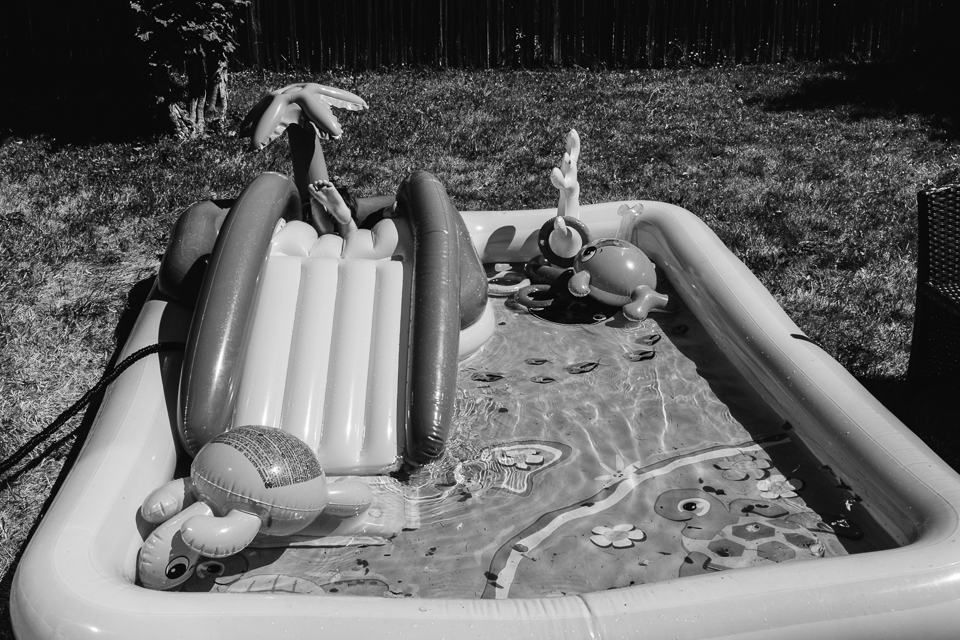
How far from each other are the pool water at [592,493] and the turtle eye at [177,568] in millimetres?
112

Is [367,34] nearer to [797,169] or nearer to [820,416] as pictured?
[797,169]

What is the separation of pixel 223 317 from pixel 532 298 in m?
1.69

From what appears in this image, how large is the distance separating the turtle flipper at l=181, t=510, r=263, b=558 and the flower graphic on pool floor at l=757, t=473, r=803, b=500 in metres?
1.63

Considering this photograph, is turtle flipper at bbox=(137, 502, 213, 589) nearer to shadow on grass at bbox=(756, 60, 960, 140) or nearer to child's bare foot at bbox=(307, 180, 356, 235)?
child's bare foot at bbox=(307, 180, 356, 235)

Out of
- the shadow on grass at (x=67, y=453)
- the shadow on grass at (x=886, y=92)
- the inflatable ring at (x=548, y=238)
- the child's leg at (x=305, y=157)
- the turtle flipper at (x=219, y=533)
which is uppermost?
the child's leg at (x=305, y=157)

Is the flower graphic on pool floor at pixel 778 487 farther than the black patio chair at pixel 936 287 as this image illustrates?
No

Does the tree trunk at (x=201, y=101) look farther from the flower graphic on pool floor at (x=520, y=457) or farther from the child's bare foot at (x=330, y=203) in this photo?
the flower graphic on pool floor at (x=520, y=457)

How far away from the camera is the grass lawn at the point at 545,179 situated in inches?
157

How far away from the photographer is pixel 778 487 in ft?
9.73

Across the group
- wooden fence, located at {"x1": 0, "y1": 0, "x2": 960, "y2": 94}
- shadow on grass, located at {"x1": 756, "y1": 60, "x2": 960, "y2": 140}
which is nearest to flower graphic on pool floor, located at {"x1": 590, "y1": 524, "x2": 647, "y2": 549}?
shadow on grass, located at {"x1": 756, "y1": 60, "x2": 960, "y2": 140}

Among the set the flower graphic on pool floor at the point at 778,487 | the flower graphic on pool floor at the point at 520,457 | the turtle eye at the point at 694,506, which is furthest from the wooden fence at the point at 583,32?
the turtle eye at the point at 694,506

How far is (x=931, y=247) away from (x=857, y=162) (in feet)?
10.4

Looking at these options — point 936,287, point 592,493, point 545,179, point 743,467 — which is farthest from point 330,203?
point 545,179

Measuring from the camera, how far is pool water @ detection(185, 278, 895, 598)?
2617mm
